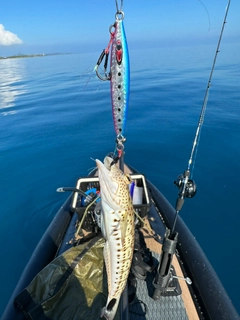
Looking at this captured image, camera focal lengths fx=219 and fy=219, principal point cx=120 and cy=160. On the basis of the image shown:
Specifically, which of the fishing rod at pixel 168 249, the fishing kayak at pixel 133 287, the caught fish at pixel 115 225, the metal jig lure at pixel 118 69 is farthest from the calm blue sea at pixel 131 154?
the caught fish at pixel 115 225

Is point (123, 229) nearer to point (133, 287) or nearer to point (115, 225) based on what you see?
point (115, 225)

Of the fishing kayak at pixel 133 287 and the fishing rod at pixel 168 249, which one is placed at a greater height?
the fishing rod at pixel 168 249

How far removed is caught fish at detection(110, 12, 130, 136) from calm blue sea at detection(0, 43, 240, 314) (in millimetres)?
1985

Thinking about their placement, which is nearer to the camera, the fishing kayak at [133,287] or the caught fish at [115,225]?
the caught fish at [115,225]

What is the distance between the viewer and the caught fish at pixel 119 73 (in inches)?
87.2

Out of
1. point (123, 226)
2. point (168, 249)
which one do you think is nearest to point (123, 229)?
point (123, 226)

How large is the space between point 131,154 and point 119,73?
5.83 m

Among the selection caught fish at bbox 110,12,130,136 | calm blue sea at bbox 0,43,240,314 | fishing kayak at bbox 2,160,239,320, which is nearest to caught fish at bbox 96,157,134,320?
fishing kayak at bbox 2,160,239,320

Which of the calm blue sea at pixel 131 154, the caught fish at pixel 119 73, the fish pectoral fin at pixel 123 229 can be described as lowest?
the calm blue sea at pixel 131 154

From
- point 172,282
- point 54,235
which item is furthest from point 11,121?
point 172,282

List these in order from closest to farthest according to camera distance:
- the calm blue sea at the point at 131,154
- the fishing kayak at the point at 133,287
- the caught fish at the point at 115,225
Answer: the caught fish at the point at 115,225 < the fishing kayak at the point at 133,287 < the calm blue sea at the point at 131,154

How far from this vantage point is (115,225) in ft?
5.65

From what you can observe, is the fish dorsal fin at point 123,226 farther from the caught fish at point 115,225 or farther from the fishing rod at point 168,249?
the fishing rod at point 168,249

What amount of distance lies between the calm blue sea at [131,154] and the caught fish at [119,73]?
1.99 meters
